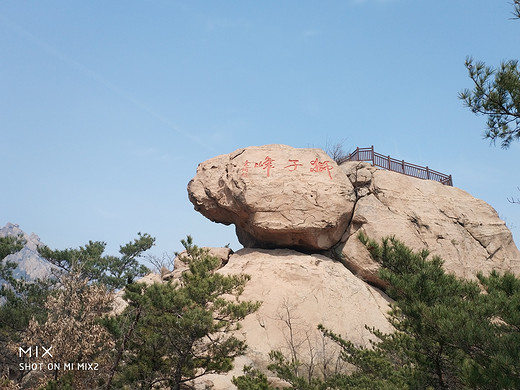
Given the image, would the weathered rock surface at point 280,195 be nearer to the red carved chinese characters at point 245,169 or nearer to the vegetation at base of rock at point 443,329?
the red carved chinese characters at point 245,169

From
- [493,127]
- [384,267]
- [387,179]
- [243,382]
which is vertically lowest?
[243,382]

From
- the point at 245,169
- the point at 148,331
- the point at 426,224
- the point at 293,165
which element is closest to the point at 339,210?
the point at 293,165

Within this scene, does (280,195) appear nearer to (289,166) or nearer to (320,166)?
(289,166)

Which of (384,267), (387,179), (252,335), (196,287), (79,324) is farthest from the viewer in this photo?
(387,179)

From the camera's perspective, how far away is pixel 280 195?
1213cm

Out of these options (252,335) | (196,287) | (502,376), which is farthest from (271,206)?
(502,376)

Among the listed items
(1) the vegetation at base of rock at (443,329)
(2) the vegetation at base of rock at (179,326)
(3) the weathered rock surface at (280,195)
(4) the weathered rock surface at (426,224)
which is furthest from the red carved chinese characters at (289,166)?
(1) the vegetation at base of rock at (443,329)

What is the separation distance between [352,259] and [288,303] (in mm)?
2430

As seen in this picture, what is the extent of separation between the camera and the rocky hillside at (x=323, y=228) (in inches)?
441

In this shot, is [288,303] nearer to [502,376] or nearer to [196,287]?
[196,287]

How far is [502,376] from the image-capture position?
4770mm

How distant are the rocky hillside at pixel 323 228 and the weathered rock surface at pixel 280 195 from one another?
0.03 metres

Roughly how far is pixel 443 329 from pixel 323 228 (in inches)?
277

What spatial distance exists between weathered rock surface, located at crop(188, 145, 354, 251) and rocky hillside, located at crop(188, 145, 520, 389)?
26mm
